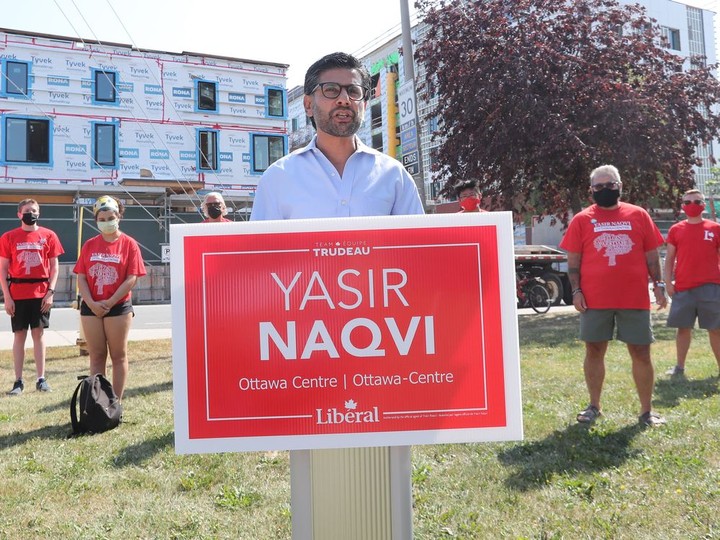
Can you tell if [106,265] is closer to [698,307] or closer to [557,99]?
[698,307]

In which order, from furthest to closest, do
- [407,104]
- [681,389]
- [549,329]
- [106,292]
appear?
1. [549,329]
2. [407,104]
3. [681,389]
4. [106,292]

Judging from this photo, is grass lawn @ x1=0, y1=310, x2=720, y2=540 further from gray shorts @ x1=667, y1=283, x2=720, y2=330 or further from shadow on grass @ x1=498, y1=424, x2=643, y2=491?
gray shorts @ x1=667, y1=283, x2=720, y2=330

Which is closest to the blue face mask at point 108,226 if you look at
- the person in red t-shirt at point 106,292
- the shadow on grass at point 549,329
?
the person in red t-shirt at point 106,292

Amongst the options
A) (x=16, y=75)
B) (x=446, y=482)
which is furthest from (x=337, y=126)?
(x=16, y=75)

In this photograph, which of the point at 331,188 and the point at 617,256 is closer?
the point at 331,188

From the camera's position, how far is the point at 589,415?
15.7 feet

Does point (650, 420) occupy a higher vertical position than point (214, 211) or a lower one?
lower

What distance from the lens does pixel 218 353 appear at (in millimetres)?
1673

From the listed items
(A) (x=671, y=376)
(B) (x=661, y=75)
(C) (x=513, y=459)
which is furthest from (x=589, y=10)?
(C) (x=513, y=459)

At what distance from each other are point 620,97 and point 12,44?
2150 centimetres

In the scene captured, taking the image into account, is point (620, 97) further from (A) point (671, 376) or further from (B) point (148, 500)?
(B) point (148, 500)

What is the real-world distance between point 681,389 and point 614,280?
190 cm

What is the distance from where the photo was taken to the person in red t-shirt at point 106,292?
5.34m

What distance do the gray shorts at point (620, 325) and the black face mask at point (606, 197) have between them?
78 cm
